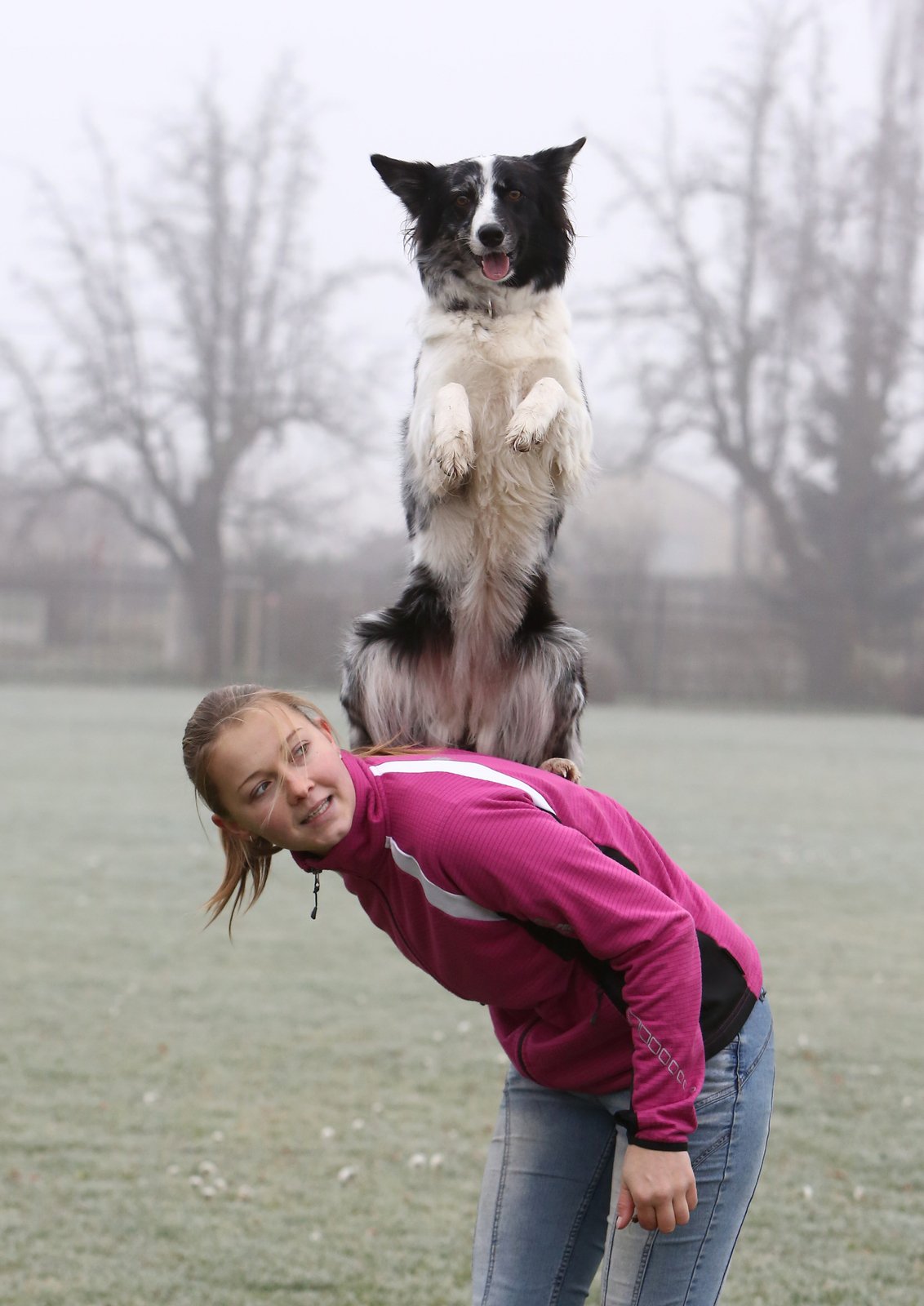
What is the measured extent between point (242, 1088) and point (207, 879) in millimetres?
4002

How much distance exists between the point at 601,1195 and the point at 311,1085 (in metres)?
3.19

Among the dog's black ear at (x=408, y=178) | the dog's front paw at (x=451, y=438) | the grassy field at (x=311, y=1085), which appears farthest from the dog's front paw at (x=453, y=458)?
the grassy field at (x=311, y=1085)

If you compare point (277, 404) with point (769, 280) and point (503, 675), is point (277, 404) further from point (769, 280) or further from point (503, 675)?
point (503, 675)

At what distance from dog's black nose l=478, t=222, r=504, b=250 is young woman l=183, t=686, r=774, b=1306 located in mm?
827

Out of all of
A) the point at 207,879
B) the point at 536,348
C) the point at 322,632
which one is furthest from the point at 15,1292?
the point at 322,632

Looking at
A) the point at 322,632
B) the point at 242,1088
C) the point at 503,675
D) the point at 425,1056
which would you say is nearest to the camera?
the point at 503,675

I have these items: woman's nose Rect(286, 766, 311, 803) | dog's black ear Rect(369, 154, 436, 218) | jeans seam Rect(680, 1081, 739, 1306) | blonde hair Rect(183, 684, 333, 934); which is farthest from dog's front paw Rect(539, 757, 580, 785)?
dog's black ear Rect(369, 154, 436, 218)

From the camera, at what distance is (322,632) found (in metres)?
25.8

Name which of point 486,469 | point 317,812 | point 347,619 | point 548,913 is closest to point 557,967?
point 548,913

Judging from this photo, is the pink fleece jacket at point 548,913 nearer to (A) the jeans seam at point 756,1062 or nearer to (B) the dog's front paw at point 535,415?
(A) the jeans seam at point 756,1062

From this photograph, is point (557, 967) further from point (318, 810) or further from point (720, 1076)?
point (318, 810)

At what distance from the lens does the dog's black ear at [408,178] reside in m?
2.33

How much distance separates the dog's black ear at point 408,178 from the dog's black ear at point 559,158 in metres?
0.19

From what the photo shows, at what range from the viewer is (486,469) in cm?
233
